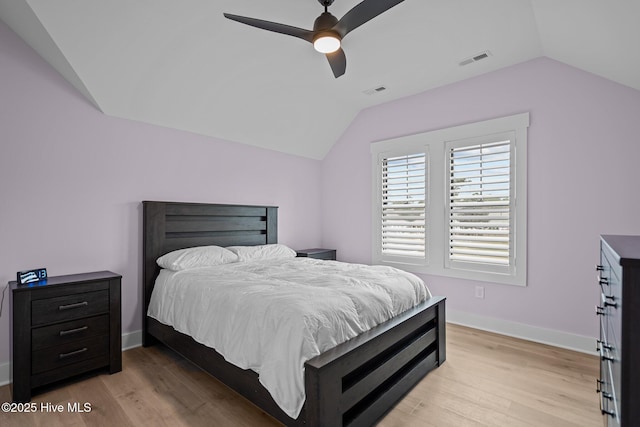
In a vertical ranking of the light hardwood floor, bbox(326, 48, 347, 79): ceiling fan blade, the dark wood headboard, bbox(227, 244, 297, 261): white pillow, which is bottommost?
the light hardwood floor

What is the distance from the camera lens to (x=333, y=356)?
1.61m

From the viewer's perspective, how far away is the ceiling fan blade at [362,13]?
1.89 metres

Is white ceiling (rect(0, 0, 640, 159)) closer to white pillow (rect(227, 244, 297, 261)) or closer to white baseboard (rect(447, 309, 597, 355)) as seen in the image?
white pillow (rect(227, 244, 297, 261))

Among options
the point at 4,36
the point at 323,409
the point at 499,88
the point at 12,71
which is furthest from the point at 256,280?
the point at 499,88

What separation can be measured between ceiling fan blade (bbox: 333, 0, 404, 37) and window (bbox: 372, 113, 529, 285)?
207cm

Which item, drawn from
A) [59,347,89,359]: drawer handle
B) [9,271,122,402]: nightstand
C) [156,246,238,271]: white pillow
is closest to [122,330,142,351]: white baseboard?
[9,271,122,402]: nightstand

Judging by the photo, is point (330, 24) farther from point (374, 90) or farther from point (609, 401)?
point (609, 401)

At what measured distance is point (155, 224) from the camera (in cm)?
313

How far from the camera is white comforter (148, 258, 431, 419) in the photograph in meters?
1.65

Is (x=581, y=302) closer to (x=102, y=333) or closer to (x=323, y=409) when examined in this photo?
(x=323, y=409)

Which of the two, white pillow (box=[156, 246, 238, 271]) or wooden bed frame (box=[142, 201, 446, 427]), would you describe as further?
white pillow (box=[156, 246, 238, 271])

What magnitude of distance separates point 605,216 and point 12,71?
16.3 feet

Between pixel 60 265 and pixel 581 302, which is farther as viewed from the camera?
pixel 581 302

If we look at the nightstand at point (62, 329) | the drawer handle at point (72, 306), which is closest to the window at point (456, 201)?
the nightstand at point (62, 329)
